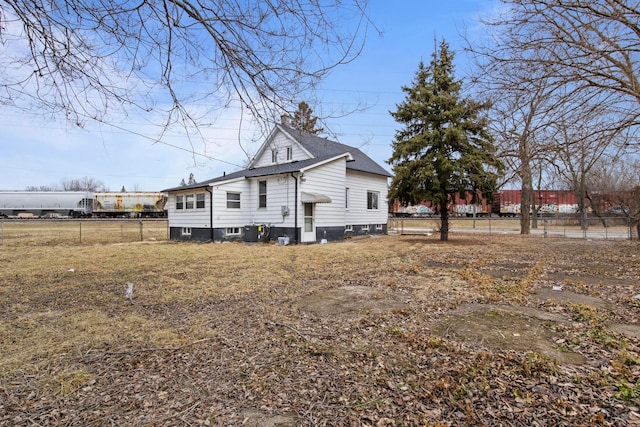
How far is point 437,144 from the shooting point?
617 inches

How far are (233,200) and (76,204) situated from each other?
114ft

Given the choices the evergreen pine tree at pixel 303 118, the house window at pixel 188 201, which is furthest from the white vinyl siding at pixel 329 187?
the evergreen pine tree at pixel 303 118

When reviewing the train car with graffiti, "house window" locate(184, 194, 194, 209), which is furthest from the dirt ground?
the train car with graffiti

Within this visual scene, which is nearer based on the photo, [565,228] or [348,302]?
[348,302]

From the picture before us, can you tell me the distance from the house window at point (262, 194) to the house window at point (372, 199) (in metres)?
6.88

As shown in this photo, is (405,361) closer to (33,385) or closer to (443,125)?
(33,385)

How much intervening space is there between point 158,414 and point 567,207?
57.5 meters

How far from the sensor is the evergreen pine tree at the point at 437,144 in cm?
1516

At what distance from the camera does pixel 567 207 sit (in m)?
47.7

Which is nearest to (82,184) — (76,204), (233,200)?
(76,204)

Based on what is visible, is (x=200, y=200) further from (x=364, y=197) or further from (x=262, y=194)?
(x=364, y=197)

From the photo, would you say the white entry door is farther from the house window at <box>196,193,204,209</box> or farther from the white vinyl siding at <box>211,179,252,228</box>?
the house window at <box>196,193,204,209</box>

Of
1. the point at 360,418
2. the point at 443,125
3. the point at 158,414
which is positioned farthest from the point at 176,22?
the point at 443,125

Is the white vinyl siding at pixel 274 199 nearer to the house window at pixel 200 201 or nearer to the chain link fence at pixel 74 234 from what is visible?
the house window at pixel 200 201
